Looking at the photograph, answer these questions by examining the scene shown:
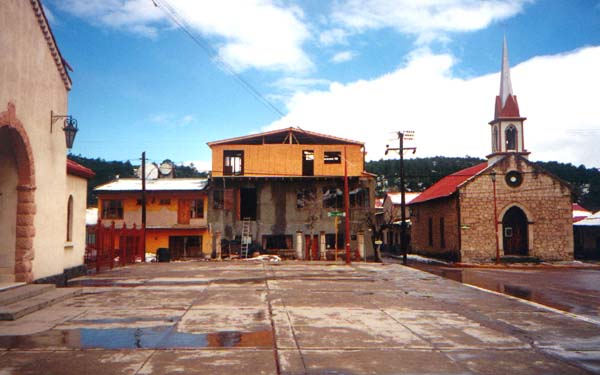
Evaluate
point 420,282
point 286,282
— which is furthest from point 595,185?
point 286,282

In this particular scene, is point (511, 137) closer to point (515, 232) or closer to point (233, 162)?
point (515, 232)

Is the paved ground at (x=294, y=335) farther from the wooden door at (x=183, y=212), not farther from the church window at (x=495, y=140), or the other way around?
the church window at (x=495, y=140)

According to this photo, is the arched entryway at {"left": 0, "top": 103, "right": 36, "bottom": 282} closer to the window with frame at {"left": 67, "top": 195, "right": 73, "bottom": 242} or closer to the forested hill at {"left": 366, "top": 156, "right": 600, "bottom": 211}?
the window with frame at {"left": 67, "top": 195, "right": 73, "bottom": 242}

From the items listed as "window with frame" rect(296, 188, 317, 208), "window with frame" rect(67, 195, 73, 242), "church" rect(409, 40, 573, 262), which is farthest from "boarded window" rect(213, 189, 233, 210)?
"window with frame" rect(67, 195, 73, 242)

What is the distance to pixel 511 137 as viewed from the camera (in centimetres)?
3634

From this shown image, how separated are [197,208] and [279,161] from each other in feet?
25.7

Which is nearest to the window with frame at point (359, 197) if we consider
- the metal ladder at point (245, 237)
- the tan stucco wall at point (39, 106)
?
the metal ladder at point (245, 237)

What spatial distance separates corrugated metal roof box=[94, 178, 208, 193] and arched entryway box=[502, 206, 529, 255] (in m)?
23.1

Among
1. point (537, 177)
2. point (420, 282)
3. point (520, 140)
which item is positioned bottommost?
point (420, 282)

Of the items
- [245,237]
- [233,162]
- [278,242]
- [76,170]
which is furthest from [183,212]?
[76,170]

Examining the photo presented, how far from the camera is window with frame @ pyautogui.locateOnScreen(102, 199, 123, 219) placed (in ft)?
132

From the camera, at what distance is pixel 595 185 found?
6328 cm

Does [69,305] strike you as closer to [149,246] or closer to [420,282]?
[420,282]

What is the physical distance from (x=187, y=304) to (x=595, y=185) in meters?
66.4
